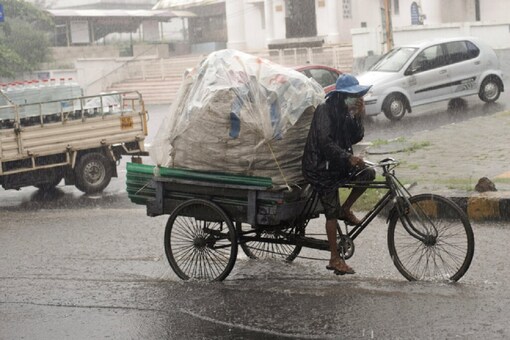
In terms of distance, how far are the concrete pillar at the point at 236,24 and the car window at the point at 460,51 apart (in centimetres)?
2742

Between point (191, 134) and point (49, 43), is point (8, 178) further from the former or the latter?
point (49, 43)

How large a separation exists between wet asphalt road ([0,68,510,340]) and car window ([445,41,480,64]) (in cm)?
1148

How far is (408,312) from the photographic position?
5.93 metres

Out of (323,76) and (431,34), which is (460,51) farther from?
(431,34)

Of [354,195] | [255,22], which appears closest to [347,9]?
[255,22]

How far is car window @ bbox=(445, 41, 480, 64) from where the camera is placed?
66.4 feet

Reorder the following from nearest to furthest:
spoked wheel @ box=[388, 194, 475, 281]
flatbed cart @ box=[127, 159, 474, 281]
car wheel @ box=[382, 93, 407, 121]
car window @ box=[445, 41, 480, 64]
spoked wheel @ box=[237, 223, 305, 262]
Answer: spoked wheel @ box=[388, 194, 475, 281] → flatbed cart @ box=[127, 159, 474, 281] → spoked wheel @ box=[237, 223, 305, 262] → car wheel @ box=[382, 93, 407, 121] → car window @ box=[445, 41, 480, 64]

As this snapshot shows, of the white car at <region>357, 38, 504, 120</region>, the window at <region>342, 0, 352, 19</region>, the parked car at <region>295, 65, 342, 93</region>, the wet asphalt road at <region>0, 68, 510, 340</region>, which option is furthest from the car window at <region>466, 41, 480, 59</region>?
the window at <region>342, 0, 352, 19</region>

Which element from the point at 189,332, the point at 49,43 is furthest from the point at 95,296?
the point at 49,43

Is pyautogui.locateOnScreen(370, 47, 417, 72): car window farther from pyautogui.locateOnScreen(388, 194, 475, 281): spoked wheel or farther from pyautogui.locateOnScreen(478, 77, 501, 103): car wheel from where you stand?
pyautogui.locateOnScreen(388, 194, 475, 281): spoked wheel

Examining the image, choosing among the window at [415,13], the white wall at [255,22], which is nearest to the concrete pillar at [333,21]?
the window at [415,13]

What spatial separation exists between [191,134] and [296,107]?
917 mm

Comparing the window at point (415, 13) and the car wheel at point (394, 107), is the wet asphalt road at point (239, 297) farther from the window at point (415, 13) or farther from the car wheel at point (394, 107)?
the window at point (415, 13)

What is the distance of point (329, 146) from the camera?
655 centimetres
